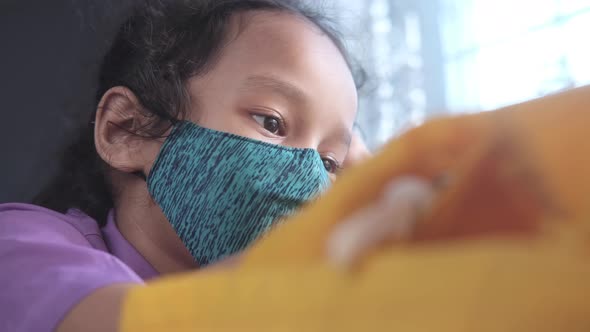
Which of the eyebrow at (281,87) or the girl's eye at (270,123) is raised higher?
the eyebrow at (281,87)

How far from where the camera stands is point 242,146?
0.66 m

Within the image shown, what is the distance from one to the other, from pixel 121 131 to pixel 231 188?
275 millimetres

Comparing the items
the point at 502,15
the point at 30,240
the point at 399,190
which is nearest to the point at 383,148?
the point at 399,190

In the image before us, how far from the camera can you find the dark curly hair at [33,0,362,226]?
0.84 m

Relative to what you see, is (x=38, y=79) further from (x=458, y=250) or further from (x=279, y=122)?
(x=458, y=250)

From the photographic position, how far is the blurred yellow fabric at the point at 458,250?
0.17 m

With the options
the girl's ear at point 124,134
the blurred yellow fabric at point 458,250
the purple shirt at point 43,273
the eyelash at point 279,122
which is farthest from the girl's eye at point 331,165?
the blurred yellow fabric at point 458,250

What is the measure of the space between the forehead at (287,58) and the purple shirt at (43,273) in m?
0.32

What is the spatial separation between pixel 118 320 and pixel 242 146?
1.28 ft

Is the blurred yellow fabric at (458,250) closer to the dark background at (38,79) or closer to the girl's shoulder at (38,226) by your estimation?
the girl's shoulder at (38,226)

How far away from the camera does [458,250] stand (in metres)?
0.18

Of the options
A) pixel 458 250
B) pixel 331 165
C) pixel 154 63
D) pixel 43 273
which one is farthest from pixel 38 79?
pixel 458 250

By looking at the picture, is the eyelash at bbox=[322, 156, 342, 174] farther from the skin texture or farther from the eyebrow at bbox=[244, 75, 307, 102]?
the eyebrow at bbox=[244, 75, 307, 102]

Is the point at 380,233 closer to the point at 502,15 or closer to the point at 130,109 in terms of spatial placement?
the point at 130,109
